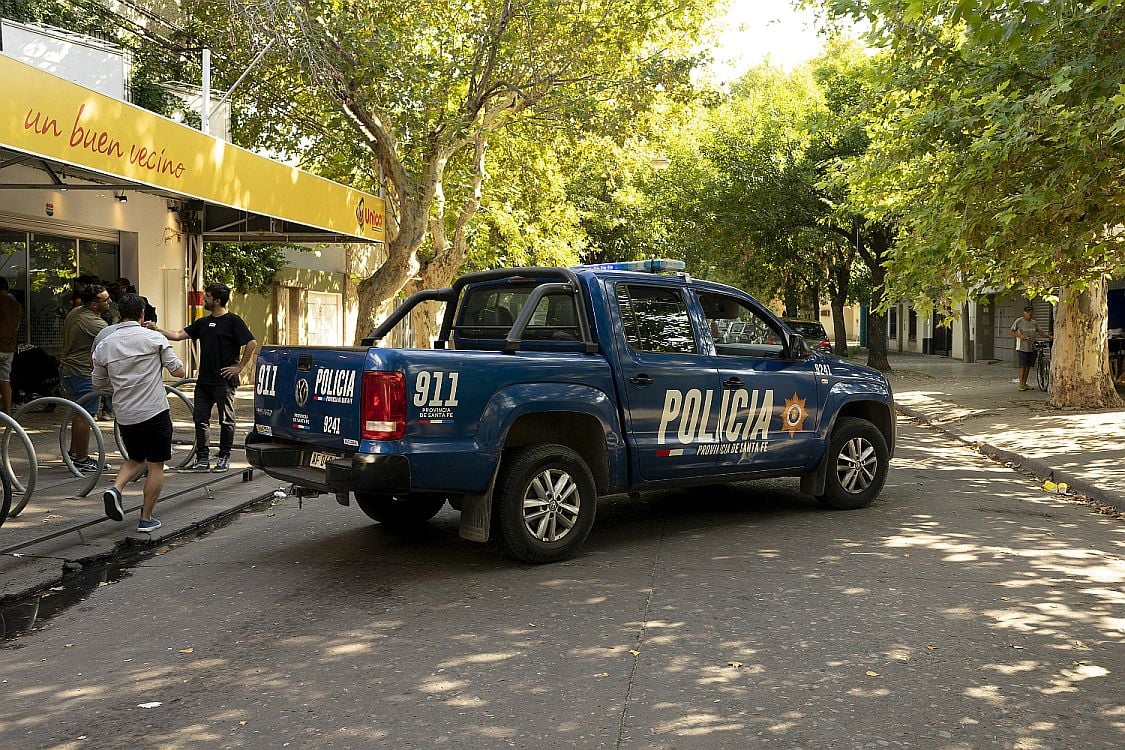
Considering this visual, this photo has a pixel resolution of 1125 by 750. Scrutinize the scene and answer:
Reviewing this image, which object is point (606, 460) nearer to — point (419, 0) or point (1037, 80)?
point (1037, 80)

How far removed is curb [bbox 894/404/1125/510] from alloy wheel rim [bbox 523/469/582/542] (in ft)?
17.3

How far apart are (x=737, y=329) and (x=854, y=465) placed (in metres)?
1.85

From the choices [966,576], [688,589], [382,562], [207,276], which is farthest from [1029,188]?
[207,276]

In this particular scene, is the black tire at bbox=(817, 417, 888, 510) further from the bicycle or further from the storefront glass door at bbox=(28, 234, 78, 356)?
the bicycle

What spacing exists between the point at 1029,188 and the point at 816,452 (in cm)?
435

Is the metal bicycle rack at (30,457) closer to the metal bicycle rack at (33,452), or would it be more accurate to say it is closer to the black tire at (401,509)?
the metal bicycle rack at (33,452)

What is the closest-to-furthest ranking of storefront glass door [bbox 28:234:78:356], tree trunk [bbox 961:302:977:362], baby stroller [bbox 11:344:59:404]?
baby stroller [bbox 11:344:59:404], storefront glass door [bbox 28:234:78:356], tree trunk [bbox 961:302:977:362]

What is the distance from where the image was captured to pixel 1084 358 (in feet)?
58.1

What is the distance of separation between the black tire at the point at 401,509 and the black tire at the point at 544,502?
1.26 metres

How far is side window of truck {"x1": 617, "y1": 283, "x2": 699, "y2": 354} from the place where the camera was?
7.51 m

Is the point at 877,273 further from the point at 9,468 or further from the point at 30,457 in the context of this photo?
the point at 30,457

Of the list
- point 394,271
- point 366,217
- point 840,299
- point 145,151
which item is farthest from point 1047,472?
point 840,299

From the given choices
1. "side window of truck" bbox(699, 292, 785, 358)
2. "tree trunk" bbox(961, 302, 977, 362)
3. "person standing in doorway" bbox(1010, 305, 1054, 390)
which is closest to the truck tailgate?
"side window of truck" bbox(699, 292, 785, 358)

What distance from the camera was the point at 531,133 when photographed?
2370 centimetres
